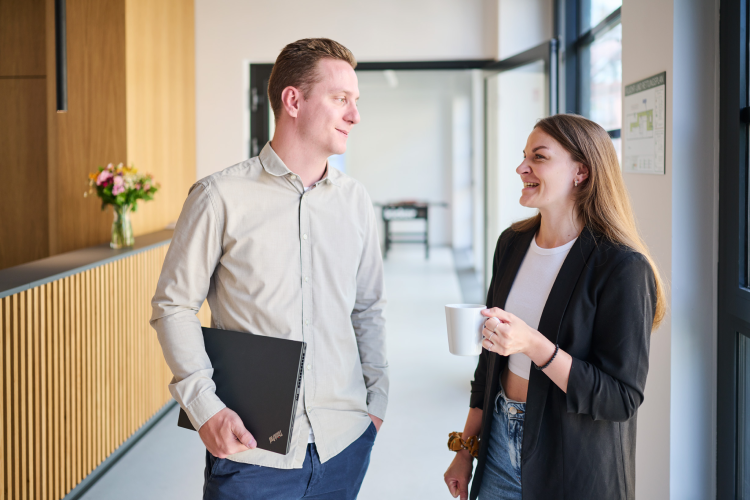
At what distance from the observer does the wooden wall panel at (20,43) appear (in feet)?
13.0

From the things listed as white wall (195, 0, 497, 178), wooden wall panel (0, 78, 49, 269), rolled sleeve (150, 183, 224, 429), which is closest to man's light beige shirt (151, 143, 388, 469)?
rolled sleeve (150, 183, 224, 429)

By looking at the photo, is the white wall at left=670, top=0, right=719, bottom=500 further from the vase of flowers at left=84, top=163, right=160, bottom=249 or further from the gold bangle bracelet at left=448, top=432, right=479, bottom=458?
the vase of flowers at left=84, top=163, right=160, bottom=249

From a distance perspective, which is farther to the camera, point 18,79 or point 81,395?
point 18,79

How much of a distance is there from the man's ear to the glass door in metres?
3.08

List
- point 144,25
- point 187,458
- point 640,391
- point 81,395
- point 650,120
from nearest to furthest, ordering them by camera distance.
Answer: point 640,391 < point 650,120 < point 81,395 < point 187,458 < point 144,25

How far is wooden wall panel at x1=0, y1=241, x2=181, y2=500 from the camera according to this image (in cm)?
231

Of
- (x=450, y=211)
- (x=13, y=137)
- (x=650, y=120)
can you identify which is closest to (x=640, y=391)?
(x=650, y=120)

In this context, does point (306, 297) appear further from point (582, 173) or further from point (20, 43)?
point (20, 43)

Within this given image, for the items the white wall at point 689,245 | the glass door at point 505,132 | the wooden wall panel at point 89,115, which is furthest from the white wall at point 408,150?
the white wall at point 689,245

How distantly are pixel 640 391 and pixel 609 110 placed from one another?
249 centimetres

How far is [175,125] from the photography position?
438 centimetres

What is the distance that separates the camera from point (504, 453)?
4.58 feet

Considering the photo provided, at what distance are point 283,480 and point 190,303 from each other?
423 mm

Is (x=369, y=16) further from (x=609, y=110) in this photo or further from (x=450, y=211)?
(x=450, y=211)
